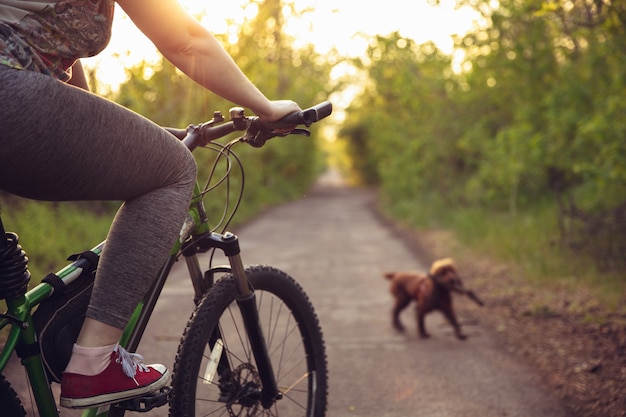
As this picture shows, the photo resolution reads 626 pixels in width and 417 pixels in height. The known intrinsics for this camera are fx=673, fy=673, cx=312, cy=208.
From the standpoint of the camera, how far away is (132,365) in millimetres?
1944

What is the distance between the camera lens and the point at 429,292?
A: 554 cm

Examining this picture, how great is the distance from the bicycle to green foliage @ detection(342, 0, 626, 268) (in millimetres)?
4087

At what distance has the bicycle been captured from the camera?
190cm

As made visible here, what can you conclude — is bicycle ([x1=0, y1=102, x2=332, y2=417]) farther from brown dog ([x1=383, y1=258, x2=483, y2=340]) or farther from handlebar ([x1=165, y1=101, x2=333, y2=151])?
brown dog ([x1=383, y1=258, x2=483, y2=340])

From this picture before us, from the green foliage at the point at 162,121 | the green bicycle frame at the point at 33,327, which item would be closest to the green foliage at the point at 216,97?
the green foliage at the point at 162,121

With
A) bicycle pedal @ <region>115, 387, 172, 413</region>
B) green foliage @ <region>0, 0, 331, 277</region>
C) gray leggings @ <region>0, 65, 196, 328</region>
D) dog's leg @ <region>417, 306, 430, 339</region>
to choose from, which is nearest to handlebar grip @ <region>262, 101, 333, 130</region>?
gray leggings @ <region>0, 65, 196, 328</region>

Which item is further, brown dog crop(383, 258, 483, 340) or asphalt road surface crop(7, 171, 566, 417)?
brown dog crop(383, 258, 483, 340)

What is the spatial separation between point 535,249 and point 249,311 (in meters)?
6.45

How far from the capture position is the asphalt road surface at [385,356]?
3701 mm

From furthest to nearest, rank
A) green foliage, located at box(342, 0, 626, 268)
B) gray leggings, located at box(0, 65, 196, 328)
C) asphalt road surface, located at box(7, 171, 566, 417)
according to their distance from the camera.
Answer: green foliage, located at box(342, 0, 626, 268) → asphalt road surface, located at box(7, 171, 566, 417) → gray leggings, located at box(0, 65, 196, 328)

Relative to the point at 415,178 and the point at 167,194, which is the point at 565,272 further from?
the point at 415,178

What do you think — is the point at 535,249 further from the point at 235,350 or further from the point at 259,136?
the point at 259,136

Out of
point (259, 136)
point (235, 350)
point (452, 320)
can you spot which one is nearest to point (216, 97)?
point (452, 320)

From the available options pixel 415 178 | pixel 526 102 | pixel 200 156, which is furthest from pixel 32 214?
pixel 415 178
